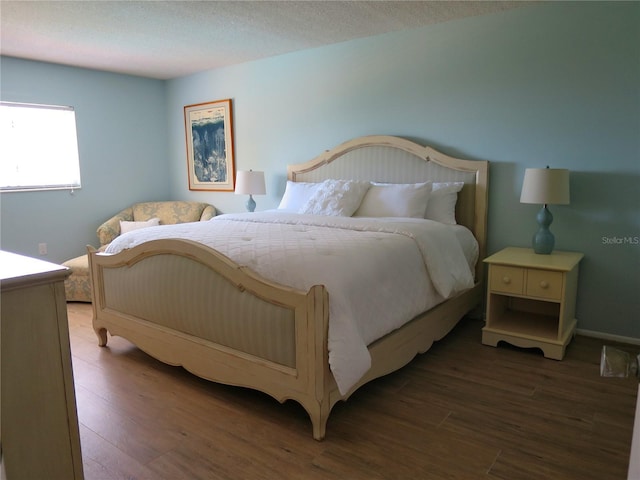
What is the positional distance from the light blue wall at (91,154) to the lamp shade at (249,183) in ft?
5.32

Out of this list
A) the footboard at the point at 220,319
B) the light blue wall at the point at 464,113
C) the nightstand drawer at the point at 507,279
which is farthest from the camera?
the light blue wall at the point at 464,113

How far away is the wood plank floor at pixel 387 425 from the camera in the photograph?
181 cm

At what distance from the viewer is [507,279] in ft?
9.48

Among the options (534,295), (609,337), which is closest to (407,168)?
(534,295)

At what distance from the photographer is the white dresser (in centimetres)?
115

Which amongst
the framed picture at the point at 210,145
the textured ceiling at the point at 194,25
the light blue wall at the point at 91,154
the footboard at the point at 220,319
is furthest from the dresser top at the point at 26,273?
the framed picture at the point at 210,145

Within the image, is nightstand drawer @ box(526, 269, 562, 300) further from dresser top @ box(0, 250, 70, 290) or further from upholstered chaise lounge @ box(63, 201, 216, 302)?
upholstered chaise lounge @ box(63, 201, 216, 302)

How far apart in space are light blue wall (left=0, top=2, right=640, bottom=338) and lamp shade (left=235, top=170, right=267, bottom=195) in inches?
9.9

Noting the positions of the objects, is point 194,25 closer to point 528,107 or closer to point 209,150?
point 209,150

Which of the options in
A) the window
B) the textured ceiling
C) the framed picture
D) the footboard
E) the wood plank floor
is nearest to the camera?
the wood plank floor

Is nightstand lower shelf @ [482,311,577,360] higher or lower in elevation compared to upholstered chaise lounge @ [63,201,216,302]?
lower

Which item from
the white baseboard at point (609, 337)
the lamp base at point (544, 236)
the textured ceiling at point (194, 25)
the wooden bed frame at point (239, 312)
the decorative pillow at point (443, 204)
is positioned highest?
the textured ceiling at point (194, 25)

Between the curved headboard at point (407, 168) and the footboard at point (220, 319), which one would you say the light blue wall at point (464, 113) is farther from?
the footboard at point (220, 319)

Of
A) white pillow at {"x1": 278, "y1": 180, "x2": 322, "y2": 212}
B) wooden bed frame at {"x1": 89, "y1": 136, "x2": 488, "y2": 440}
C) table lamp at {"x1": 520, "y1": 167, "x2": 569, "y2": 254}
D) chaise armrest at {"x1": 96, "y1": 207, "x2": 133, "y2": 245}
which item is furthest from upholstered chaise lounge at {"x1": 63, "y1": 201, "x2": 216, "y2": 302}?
table lamp at {"x1": 520, "y1": 167, "x2": 569, "y2": 254}
